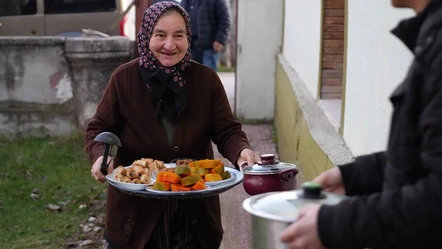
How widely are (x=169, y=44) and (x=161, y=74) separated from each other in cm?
14

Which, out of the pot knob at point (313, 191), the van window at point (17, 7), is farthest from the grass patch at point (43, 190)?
the pot knob at point (313, 191)

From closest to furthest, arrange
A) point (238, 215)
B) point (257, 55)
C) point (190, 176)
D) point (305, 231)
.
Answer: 1. point (305, 231)
2. point (190, 176)
3. point (238, 215)
4. point (257, 55)

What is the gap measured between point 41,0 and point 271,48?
3.09 metres

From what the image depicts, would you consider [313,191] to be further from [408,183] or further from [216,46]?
[216,46]

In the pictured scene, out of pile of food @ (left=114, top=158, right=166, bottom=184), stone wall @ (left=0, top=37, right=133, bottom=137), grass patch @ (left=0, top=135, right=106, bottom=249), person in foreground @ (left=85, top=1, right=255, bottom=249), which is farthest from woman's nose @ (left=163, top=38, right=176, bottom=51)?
stone wall @ (left=0, top=37, right=133, bottom=137)

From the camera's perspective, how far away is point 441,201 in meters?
1.76

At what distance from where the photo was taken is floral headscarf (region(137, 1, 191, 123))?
12.5 ft

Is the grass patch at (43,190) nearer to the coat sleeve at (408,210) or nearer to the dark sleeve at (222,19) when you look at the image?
the dark sleeve at (222,19)

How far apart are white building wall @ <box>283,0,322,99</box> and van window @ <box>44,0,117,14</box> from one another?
306cm

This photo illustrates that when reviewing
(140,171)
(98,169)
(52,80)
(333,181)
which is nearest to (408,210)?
(333,181)

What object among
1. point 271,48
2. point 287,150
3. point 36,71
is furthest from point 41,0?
point 287,150

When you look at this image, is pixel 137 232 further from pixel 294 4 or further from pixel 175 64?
pixel 294 4

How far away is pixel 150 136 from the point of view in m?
3.83

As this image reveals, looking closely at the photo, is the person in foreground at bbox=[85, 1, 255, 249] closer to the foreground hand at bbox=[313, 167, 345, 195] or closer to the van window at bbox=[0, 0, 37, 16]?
the foreground hand at bbox=[313, 167, 345, 195]
